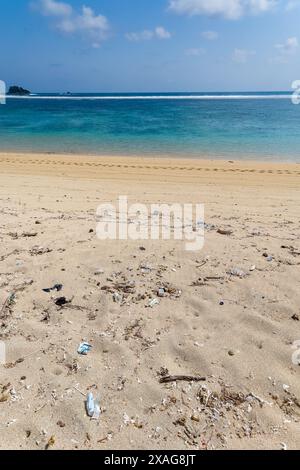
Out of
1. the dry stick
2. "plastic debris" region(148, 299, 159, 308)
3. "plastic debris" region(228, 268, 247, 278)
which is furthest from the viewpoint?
"plastic debris" region(228, 268, 247, 278)

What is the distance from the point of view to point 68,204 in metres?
7.59

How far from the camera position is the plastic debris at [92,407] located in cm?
266

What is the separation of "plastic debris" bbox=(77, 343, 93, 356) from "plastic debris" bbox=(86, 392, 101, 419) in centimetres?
44

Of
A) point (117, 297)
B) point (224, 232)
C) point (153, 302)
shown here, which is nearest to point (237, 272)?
point (153, 302)

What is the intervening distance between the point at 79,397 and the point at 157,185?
8502mm

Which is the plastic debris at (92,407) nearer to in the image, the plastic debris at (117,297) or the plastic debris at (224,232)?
the plastic debris at (117,297)

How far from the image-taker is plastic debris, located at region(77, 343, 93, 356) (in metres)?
3.19

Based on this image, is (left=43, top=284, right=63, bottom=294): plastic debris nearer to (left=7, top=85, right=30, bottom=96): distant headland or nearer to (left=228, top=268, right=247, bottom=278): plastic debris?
(left=228, top=268, right=247, bottom=278): plastic debris

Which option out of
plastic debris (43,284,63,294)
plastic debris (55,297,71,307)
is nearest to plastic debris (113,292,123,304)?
plastic debris (55,297,71,307)

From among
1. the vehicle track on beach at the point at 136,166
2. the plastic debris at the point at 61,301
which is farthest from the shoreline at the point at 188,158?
the plastic debris at the point at 61,301

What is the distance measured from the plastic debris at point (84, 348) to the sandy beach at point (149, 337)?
34 mm
